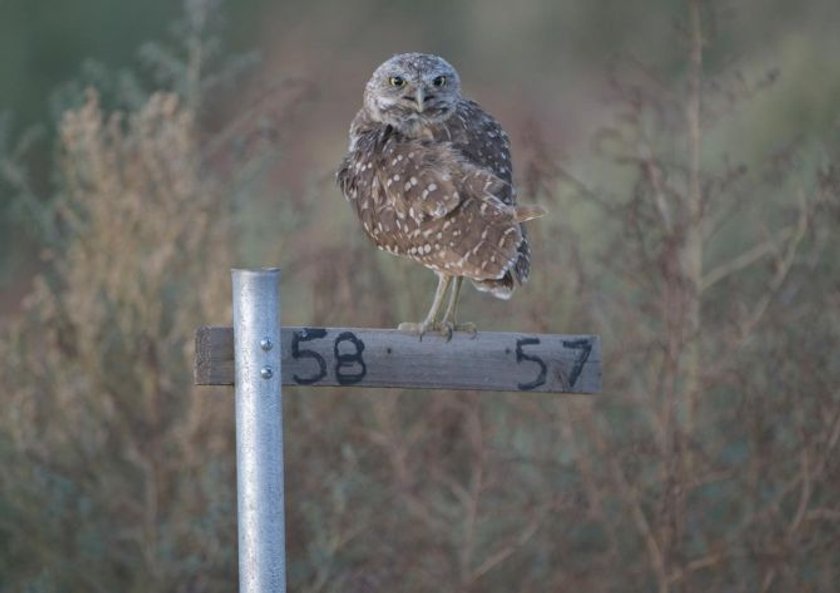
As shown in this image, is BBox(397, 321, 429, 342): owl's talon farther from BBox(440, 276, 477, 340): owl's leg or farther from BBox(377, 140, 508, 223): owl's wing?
BBox(377, 140, 508, 223): owl's wing

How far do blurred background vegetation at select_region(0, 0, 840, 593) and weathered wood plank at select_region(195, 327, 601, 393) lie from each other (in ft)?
4.30

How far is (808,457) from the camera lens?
5.23m

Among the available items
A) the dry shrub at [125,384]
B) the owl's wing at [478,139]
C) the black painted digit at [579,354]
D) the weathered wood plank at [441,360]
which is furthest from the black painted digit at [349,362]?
the dry shrub at [125,384]

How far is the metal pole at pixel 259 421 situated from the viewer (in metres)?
3.50

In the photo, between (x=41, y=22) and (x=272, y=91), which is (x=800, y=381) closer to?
(x=272, y=91)

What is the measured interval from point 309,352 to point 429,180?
24.5 inches

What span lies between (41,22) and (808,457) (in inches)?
357

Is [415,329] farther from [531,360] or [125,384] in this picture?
[125,384]

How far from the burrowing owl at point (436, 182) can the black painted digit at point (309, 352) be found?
38 centimetres

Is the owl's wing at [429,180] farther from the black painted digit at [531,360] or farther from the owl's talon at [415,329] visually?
the black painted digit at [531,360]

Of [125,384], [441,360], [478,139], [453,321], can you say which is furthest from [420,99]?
[125,384]

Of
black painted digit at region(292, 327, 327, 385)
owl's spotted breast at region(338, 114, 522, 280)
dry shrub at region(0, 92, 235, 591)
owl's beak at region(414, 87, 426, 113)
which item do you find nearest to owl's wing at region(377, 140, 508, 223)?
owl's spotted breast at region(338, 114, 522, 280)

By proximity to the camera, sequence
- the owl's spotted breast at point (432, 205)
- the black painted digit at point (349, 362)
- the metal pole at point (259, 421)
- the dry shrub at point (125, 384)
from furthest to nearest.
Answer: the dry shrub at point (125, 384), the owl's spotted breast at point (432, 205), the black painted digit at point (349, 362), the metal pole at point (259, 421)

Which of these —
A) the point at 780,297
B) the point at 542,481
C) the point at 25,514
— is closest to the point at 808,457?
the point at 780,297
